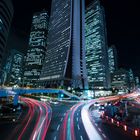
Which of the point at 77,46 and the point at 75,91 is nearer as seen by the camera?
the point at 75,91

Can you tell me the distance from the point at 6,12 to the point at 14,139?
9884 cm

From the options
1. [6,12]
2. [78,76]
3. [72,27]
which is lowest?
[78,76]

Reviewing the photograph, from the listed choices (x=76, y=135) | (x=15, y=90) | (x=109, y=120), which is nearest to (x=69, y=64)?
(x=15, y=90)

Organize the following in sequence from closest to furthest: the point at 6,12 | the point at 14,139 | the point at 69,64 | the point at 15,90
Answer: the point at 14,139 < the point at 15,90 < the point at 6,12 < the point at 69,64

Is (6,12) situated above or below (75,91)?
above

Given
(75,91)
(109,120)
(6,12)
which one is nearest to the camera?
(109,120)

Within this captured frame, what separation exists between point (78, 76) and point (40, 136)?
163230 millimetres

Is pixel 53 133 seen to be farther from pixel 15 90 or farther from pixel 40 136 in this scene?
pixel 15 90

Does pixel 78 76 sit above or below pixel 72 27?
below

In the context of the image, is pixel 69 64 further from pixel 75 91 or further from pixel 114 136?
pixel 114 136

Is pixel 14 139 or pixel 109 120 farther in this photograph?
pixel 109 120

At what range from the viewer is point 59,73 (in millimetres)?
199750

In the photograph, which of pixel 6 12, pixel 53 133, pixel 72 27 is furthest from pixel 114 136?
pixel 72 27

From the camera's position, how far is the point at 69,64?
620ft
